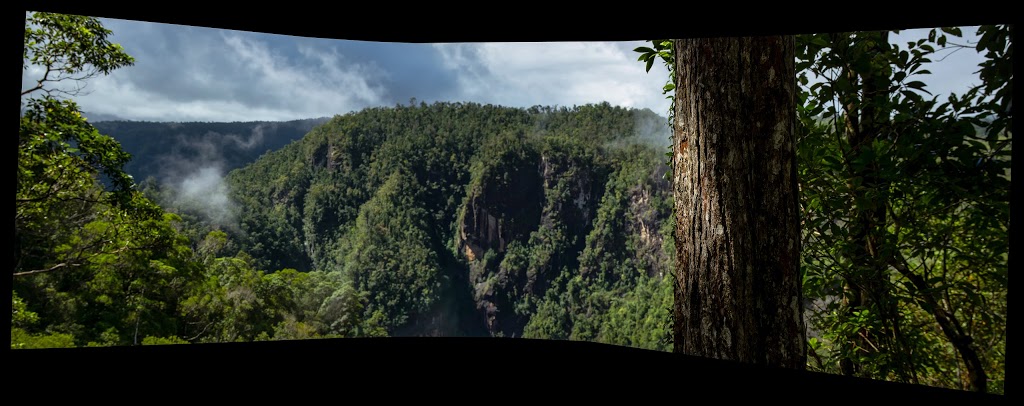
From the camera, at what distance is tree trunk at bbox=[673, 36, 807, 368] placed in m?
1.44

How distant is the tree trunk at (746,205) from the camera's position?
144 centimetres

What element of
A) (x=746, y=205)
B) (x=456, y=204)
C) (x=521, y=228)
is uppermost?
(x=456, y=204)

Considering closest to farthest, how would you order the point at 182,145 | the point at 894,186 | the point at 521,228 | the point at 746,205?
the point at 746,205 < the point at 894,186 < the point at 182,145 < the point at 521,228

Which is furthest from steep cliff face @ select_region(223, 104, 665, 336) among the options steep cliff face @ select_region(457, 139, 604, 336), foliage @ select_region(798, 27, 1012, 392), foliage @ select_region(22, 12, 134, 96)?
foliage @ select_region(798, 27, 1012, 392)

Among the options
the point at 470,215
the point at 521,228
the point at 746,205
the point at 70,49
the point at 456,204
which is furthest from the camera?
the point at 456,204

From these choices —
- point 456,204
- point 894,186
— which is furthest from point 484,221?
point 894,186

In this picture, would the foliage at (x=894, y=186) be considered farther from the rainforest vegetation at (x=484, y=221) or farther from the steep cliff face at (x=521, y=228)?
the steep cliff face at (x=521, y=228)

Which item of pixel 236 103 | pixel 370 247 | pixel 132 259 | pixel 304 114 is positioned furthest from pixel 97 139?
pixel 236 103

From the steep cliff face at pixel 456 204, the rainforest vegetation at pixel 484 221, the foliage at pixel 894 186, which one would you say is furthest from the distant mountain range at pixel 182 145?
the foliage at pixel 894 186

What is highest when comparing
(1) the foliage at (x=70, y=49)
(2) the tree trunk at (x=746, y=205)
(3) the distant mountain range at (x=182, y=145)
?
(3) the distant mountain range at (x=182, y=145)

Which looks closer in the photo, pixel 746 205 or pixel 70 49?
pixel 746 205

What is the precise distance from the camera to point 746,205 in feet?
4.73

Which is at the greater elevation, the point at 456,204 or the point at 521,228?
the point at 456,204

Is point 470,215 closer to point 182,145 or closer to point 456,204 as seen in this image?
point 456,204
